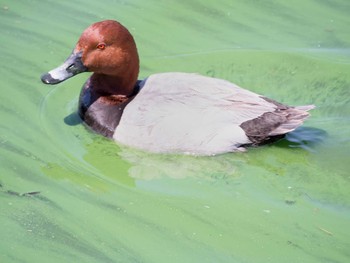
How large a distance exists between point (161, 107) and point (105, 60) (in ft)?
1.90

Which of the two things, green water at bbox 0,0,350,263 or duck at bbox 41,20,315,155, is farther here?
duck at bbox 41,20,315,155

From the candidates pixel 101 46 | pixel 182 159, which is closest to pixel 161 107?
pixel 182 159

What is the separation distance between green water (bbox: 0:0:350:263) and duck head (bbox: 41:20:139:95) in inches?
14.4

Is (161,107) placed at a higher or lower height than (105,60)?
lower

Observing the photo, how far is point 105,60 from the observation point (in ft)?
17.8

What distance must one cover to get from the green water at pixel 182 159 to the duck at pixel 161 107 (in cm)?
11

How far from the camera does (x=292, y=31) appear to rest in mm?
7074

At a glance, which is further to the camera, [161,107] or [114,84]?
[114,84]

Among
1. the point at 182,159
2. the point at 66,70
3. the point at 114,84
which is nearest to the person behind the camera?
the point at 182,159

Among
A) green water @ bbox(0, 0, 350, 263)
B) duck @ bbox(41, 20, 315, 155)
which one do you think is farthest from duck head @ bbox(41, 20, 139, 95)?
green water @ bbox(0, 0, 350, 263)

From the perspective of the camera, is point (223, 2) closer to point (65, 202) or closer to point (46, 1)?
point (46, 1)

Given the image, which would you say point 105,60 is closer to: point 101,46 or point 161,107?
point 101,46

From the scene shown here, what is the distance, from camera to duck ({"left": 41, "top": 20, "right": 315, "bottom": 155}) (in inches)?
202

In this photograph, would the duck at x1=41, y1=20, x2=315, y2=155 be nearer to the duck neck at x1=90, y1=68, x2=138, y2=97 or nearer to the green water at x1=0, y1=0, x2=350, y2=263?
the duck neck at x1=90, y1=68, x2=138, y2=97
